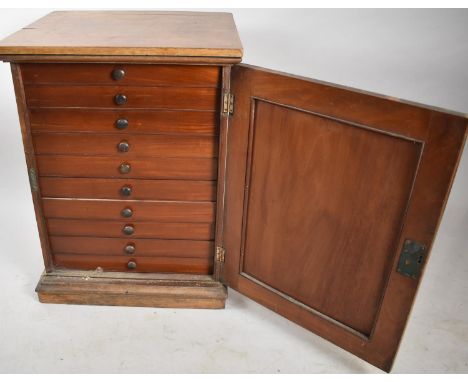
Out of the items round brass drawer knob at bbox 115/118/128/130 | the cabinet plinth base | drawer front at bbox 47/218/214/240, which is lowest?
the cabinet plinth base

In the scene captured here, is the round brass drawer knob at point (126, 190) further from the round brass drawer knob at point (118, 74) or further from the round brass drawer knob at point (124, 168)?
the round brass drawer knob at point (118, 74)

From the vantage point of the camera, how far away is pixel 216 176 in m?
1.97

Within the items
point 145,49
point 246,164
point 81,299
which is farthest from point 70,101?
point 81,299

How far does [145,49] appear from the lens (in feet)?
5.39

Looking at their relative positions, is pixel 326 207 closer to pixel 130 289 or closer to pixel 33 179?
pixel 130 289

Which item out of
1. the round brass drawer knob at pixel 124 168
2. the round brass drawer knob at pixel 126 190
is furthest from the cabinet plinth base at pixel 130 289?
the round brass drawer knob at pixel 124 168

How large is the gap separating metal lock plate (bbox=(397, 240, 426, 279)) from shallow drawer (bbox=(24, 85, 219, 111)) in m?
0.85

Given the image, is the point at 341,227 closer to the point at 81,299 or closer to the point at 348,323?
the point at 348,323

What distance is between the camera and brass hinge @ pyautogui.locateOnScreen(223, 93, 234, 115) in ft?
5.81

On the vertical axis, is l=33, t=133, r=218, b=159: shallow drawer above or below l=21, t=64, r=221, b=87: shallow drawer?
below

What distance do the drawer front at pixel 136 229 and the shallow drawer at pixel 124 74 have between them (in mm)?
627

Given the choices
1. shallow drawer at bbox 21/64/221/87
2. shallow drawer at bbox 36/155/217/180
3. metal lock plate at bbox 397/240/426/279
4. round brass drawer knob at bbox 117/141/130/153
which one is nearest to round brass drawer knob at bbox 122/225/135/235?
shallow drawer at bbox 36/155/217/180

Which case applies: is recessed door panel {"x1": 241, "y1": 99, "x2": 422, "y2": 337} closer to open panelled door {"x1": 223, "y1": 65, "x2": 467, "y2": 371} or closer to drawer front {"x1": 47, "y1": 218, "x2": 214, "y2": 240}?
open panelled door {"x1": 223, "y1": 65, "x2": 467, "y2": 371}

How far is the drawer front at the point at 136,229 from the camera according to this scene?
6.83 ft
